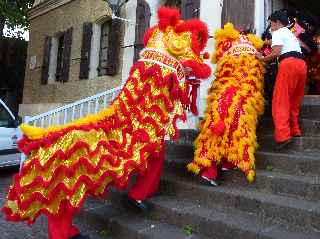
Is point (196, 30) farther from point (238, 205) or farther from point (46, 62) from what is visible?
point (46, 62)

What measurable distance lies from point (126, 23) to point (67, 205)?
7324 millimetres

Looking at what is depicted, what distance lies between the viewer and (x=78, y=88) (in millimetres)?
11578

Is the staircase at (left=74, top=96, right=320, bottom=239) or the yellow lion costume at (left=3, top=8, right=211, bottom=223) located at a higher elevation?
the yellow lion costume at (left=3, top=8, right=211, bottom=223)

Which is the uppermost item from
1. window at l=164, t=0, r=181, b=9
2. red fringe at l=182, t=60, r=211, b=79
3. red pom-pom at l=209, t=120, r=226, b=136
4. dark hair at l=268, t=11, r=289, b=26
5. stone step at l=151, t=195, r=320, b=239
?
window at l=164, t=0, r=181, b=9

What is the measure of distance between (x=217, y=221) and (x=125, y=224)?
97 cm

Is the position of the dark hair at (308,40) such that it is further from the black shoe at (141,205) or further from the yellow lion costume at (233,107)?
the black shoe at (141,205)

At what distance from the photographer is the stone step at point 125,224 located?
3.86 metres

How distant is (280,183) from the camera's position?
4.02m

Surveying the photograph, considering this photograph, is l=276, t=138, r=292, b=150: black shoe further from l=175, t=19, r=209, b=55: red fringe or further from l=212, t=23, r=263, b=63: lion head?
l=175, t=19, r=209, b=55: red fringe

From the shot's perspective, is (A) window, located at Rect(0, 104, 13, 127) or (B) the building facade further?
(A) window, located at Rect(0, 104, 13, 127)

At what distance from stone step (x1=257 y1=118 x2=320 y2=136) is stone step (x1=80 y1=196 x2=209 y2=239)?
190cm

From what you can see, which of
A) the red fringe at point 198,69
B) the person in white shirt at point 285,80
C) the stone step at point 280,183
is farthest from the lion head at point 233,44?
the stone step at point 280,183

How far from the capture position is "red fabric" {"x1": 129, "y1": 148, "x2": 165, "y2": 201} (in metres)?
4.18

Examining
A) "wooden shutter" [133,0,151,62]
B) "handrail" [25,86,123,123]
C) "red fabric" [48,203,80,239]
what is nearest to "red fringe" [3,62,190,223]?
"red fabric" [48,203,80,239]
